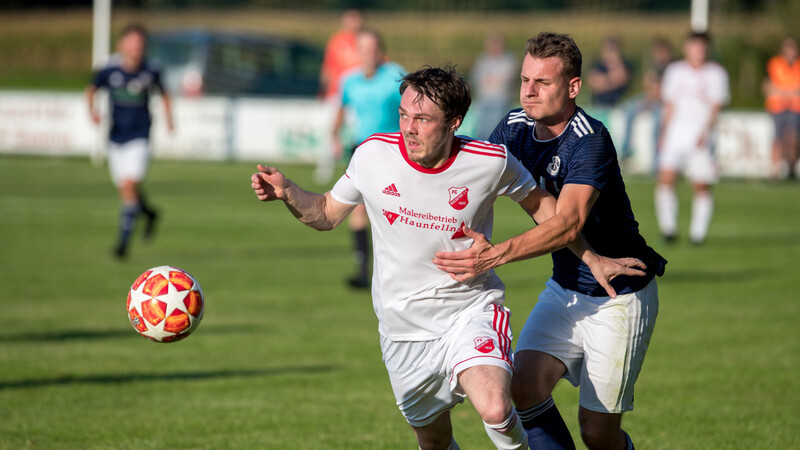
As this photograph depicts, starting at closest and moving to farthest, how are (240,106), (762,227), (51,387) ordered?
(51,387), (762,227), (240,106)

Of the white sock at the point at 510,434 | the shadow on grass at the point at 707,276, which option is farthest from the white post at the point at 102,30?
the white sock at the point at 510,434

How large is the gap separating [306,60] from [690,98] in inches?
590

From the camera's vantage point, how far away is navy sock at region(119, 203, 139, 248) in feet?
41.0

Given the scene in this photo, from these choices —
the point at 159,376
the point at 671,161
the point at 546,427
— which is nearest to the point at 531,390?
the point at 546,427

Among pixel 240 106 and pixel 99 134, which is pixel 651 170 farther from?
pixel 99 134

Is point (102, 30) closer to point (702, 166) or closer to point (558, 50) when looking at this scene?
point (702, 166)

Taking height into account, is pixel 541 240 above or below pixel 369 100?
below

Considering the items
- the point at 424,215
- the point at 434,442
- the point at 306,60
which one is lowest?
the point at 434,442

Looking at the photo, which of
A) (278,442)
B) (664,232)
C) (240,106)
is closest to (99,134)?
(240,106)

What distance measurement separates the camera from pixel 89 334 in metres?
8.62

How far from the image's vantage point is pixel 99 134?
2541cm

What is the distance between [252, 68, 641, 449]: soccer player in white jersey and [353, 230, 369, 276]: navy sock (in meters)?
6.30

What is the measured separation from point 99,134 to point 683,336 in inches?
762

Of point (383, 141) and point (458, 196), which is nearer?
point (458, 196)
